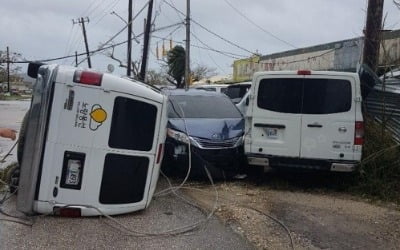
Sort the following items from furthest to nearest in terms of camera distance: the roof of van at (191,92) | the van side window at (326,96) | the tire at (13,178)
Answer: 1. the roof of van at (191,92)
2. the van side window at (326,96)
3. the tire at (13,178)

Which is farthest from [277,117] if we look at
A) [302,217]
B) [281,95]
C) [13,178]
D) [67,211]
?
[13,178]

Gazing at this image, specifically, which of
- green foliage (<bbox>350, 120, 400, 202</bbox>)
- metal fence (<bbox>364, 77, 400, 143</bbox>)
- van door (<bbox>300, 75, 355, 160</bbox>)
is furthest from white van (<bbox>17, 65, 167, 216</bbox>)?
metal fence (<bbox>364, 77, 400, 143</bbox>)

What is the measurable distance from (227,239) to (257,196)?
7.55 ft

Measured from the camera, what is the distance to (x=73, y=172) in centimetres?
600

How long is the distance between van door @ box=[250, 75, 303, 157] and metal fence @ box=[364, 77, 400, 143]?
191 centimetres

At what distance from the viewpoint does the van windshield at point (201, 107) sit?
9.70 m

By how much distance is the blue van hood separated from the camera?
8.95m

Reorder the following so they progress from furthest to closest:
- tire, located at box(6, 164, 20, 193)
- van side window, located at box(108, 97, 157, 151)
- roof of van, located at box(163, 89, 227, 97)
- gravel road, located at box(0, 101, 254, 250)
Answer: roof of van, located at box(163, 89, 227, 97) < tire, located at box(6, 164, 20, 193) < van side window, located at box(108, 97, 157, 151) < gravel road, located at box(0, 101, 254, 250)

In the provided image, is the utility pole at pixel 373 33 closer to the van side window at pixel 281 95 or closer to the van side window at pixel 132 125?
the van side window at pixel 281 95

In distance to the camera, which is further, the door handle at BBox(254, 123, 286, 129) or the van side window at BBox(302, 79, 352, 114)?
the door handle at BBox(254, 123, 286, 129)

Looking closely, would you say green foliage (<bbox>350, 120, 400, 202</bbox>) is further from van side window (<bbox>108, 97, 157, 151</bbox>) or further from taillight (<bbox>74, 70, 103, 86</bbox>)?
taillight (<bbox>74, 70, 103, 86</bbox>)

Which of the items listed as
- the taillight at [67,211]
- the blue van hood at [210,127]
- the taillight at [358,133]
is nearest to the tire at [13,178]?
the taillight at [67,211]

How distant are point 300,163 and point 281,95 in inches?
43.9

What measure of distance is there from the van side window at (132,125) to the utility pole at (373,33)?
19.5 feet
